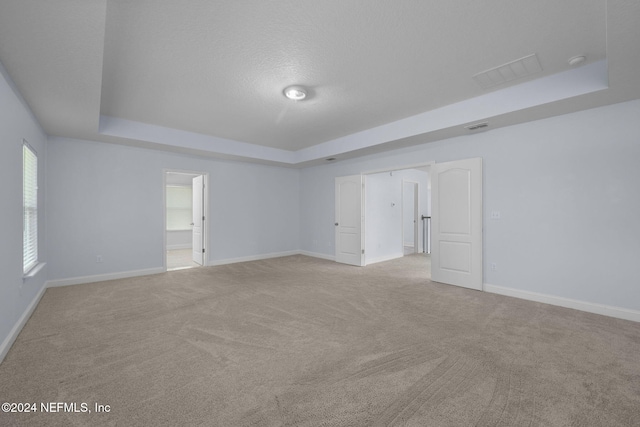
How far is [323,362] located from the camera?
229 centimetres

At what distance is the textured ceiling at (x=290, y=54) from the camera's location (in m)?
2.09

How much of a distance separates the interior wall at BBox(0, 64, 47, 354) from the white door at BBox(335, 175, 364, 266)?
5.31 m

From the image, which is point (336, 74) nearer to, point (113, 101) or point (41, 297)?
point (113, 101)

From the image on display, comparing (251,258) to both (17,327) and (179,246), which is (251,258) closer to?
(179,246)

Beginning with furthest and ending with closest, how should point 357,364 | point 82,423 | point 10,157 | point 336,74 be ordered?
1. point 336,74
2. point 10,157
3. point 357,364
4. point 82,423

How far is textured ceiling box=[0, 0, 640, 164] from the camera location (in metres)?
2.09

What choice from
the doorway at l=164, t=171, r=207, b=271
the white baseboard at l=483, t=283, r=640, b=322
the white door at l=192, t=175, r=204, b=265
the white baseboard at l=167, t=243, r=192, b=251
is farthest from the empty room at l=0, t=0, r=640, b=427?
the white baseboard at l=167, t=243, r=192, b=251

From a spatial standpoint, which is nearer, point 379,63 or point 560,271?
point 379,63

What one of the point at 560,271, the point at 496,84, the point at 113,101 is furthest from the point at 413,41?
the point at 113,101

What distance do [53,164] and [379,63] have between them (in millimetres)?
5363

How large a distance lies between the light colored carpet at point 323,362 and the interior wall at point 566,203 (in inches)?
18.2

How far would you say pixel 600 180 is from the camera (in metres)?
3.38

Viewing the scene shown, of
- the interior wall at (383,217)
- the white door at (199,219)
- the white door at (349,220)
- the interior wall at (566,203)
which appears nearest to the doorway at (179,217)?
the white door at (199,219)

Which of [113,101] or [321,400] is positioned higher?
[113,101]
